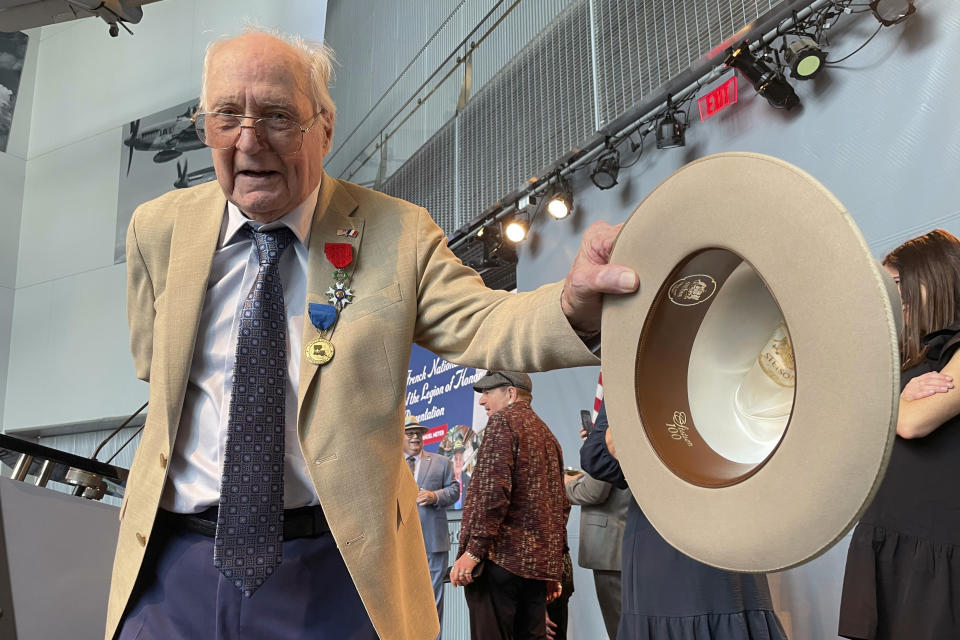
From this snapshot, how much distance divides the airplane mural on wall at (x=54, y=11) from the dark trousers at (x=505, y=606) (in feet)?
22.2

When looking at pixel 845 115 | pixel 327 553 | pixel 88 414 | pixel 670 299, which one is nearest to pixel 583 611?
pixel 845 115

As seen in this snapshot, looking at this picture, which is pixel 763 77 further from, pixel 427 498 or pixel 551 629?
pixel 427 498

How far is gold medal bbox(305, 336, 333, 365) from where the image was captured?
3.99ft

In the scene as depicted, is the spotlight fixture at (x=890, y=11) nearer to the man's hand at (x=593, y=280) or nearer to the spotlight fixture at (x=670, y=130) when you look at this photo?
the spotlight fixture at (x=670, y=130)

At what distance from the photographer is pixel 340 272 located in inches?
51.1

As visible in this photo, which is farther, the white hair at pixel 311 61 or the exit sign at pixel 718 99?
the exit sign at pixel 718 99

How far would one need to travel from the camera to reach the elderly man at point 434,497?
5.80 m

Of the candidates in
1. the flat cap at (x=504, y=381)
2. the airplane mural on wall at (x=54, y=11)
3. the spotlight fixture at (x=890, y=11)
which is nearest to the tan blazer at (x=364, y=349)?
the flat cap at (x=504, y=381)

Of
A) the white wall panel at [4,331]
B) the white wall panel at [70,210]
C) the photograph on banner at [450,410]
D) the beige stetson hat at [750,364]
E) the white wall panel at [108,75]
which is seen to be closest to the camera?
the beige stetson hat at [750,364]

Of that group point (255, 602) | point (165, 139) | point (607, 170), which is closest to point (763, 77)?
point (607, 170)

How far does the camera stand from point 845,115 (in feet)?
12.3

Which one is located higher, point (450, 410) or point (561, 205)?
point (561, 205)

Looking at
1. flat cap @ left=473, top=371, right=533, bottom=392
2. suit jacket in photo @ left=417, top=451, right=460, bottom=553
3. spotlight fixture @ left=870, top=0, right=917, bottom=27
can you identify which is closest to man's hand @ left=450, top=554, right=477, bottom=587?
flat cap @ left=473, top=371, right=533, bottom=392

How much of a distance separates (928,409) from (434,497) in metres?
4.14
